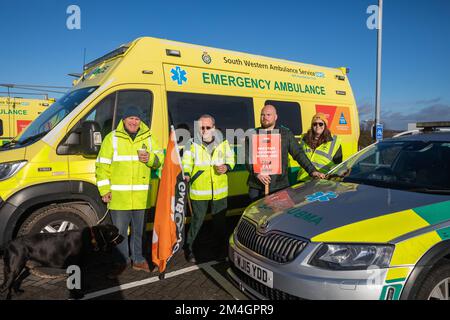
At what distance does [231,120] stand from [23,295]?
3.52 metres

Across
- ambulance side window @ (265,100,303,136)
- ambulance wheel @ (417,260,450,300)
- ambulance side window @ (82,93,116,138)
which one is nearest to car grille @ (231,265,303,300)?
ambulance wheel @ (417,260,450,300)

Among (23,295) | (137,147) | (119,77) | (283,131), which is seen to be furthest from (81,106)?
(283,131)

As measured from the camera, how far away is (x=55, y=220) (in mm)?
3855

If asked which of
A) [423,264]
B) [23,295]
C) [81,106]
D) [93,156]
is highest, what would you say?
[81,106]

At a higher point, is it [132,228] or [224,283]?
[132,228]

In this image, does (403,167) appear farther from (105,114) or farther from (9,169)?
(9,169)

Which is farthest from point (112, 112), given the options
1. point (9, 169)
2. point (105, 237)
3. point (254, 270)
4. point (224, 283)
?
point (254, 270)

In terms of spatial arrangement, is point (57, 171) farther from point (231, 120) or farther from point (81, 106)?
point (231, 120)

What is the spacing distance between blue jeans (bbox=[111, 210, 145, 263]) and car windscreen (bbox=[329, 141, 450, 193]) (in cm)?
232

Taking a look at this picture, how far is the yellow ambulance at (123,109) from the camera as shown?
147 inches

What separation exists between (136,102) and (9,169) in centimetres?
166

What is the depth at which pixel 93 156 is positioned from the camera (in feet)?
13.3

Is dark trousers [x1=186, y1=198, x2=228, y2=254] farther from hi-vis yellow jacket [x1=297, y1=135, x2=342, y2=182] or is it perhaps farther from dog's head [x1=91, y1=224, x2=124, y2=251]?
hi-vis yellow jacket [x1=297, y1=135, x2=342, y2=182]

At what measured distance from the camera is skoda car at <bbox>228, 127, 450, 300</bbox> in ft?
6.95
